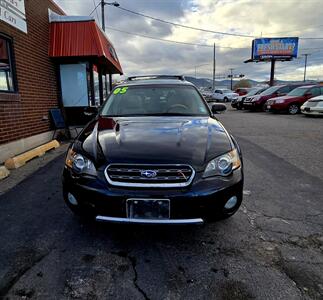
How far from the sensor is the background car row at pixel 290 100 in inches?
544

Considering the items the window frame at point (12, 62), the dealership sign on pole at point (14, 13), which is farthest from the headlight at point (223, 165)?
the dealership sign on pole at point (14, 13)

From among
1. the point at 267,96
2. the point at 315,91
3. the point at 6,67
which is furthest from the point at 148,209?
the point at 267,96

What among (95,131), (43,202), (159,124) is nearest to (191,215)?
(159,124)

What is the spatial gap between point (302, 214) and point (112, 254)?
229 centimetres

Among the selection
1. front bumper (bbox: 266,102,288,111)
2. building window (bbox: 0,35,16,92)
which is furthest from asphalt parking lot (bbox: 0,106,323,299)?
front bumper (bbox: 266,102,288,111)

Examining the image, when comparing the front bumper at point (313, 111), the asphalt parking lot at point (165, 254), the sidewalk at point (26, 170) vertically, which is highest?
the front bumper at point (313, 111)

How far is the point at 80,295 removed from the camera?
194 cm

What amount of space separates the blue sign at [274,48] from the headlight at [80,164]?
36549mm

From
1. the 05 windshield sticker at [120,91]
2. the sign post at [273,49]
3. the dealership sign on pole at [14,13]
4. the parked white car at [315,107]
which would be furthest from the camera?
the sign post at [273,49]

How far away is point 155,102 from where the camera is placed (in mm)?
Answer: 3812

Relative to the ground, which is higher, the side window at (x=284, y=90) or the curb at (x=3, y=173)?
the side window at (x=284, y=90)

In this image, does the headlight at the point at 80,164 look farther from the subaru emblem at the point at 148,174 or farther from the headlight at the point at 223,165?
the headlight at the point at 223,165

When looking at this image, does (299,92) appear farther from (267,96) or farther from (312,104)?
(312,104)

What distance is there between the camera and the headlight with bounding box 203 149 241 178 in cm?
229
